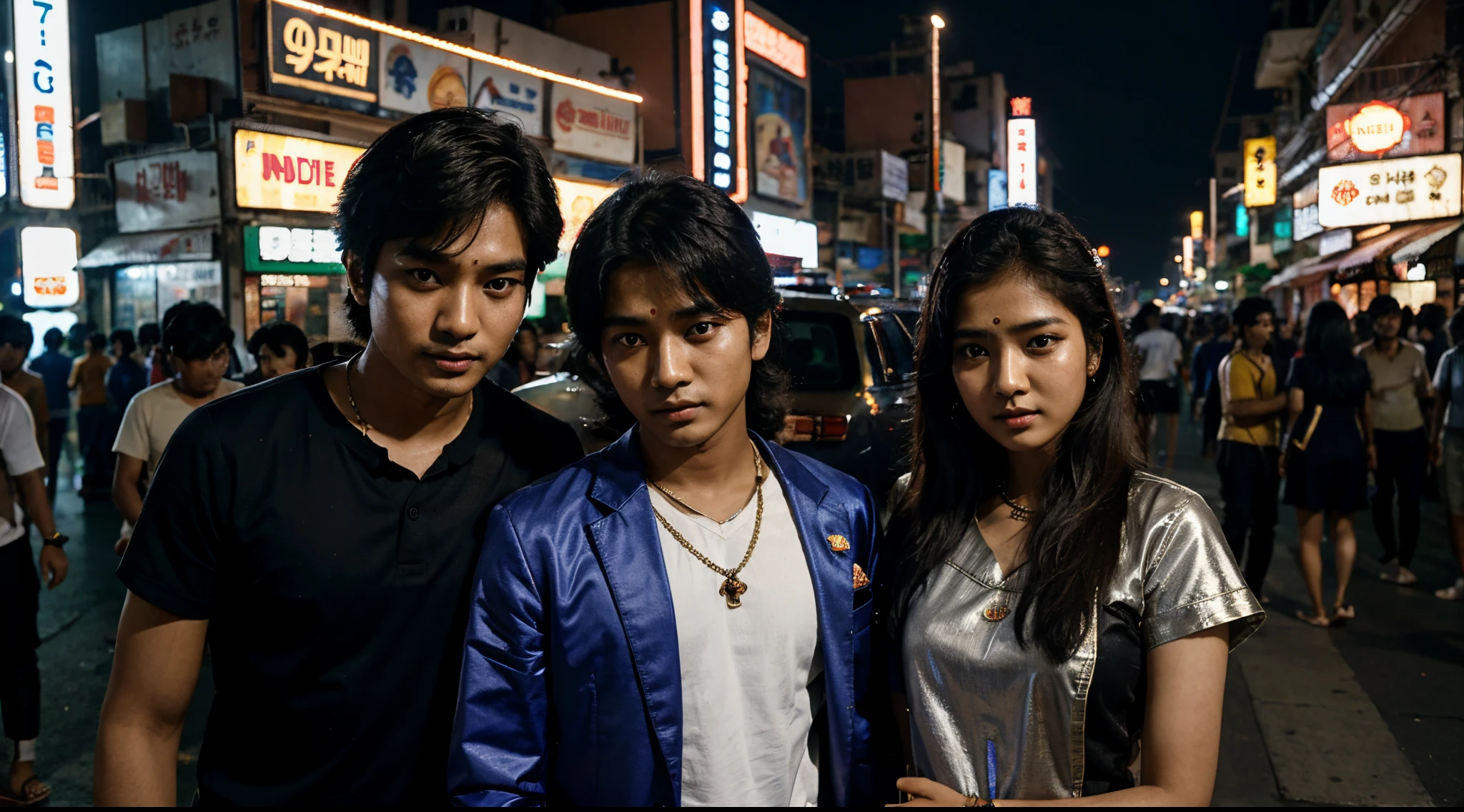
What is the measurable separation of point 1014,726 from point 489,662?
0.98m

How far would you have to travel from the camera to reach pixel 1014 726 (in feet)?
6.12

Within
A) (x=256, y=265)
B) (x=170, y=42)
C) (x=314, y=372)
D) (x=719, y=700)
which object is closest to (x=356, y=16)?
(x=170, y=42)

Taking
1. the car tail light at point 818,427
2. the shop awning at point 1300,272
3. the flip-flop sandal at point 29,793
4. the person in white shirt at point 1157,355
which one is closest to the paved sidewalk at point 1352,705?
the car tail light at point 818,427

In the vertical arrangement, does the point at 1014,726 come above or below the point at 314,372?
below

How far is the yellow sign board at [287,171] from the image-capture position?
462 inches

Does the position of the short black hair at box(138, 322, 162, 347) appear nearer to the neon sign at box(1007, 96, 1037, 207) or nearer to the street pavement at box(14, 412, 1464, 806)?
the street pavement at box(14, 412, 1464, 806)

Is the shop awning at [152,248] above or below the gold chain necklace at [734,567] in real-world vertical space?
above

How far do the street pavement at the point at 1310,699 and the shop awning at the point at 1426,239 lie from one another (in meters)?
9.95

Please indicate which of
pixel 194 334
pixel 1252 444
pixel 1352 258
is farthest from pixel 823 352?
pixel 1352 258

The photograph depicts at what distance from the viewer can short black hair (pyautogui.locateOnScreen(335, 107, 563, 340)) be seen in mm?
1902

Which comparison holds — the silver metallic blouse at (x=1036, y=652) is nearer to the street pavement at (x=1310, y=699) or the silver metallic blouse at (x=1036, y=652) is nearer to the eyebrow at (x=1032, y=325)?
the eyebrow at (x=1032, y=325)

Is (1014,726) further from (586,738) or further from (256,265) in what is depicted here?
(256,265)

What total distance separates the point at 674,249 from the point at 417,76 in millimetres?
13410

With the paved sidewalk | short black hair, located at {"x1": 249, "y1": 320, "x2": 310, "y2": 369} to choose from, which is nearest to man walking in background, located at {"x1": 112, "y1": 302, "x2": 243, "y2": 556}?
short black hair, located at {"x1": 249, "y1": 320, "x2": 310, "y2": 369}
